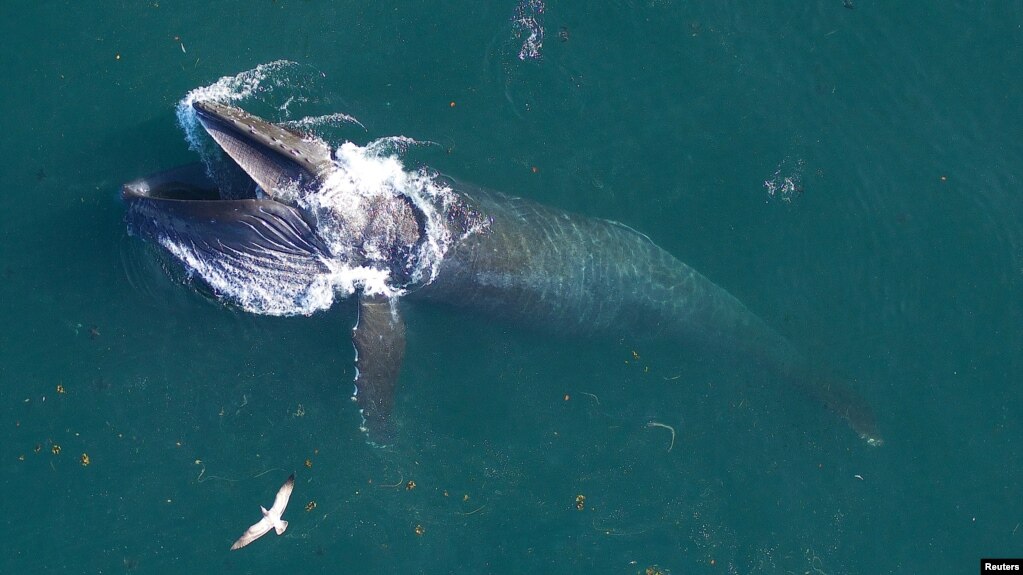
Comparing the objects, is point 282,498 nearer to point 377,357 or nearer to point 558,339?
point 377,357

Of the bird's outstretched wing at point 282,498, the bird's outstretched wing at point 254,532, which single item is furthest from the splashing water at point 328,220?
the bird's outstretched wing at point 254,532

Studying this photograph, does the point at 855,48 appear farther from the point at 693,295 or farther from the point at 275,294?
the point at 275,294

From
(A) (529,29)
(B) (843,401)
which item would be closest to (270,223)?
(A) (529,29)

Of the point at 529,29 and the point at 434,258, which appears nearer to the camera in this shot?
the point at 434,258

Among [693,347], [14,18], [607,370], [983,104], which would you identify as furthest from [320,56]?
[983,104]

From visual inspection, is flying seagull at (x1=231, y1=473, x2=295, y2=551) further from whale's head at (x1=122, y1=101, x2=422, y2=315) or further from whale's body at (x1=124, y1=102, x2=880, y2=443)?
whale's head at (x1=122, y1=101, x2=422, y2=315)

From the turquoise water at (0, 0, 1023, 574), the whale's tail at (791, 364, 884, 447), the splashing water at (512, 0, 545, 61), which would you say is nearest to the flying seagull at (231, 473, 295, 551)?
the turquoise water at (0, 0, 1023, 574)

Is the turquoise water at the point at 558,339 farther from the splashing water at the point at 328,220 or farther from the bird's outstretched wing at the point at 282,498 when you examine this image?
the splashing water at the point at 328,220
